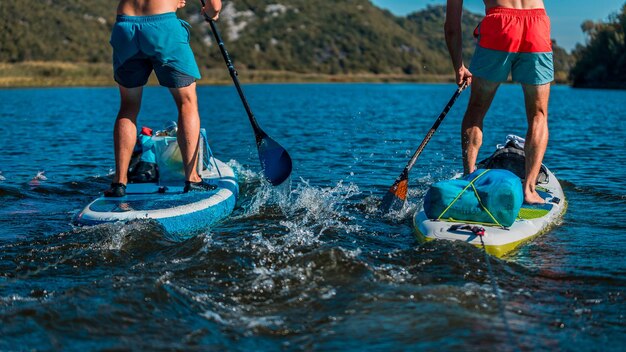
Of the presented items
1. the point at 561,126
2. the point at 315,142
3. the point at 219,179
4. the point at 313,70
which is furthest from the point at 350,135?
Result: the point at 313,70

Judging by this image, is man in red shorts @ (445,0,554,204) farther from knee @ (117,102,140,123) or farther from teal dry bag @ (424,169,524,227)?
knee @ (117,102,140,123)

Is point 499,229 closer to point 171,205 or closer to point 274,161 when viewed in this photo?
point 274,161

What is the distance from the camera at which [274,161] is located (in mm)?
7820

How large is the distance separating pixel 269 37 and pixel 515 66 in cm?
13271

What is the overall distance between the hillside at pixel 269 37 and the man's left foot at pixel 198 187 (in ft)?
285

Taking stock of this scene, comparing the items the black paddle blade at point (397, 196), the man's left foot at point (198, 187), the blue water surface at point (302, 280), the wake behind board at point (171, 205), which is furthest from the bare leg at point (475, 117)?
the man's left foot at point (198, 187)

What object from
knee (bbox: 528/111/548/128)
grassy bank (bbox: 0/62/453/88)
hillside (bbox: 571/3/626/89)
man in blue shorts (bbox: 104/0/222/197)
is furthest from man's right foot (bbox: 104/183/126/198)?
hillside (bbox: 571/3/626/89)

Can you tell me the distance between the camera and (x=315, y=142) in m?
16.1

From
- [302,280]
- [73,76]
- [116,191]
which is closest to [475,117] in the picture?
[302,280]

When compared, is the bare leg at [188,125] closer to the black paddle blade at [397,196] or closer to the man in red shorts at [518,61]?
the black paddle blade at [397,196]

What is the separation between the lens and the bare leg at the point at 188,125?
6.95 metres

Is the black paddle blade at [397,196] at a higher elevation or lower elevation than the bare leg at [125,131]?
lower

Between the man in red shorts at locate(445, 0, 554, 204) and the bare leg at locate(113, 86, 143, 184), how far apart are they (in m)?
3.24

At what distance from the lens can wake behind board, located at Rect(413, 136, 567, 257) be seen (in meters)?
5.81
